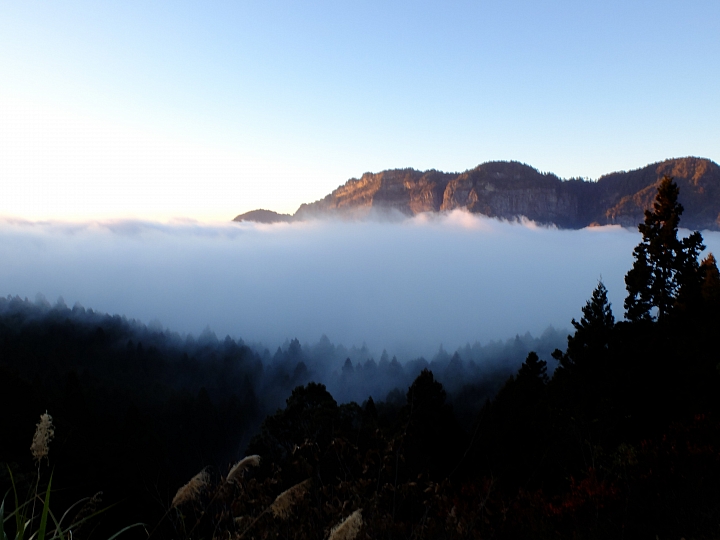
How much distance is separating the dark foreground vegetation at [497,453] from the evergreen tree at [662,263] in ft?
0.23

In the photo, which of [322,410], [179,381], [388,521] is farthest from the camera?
[179,381]

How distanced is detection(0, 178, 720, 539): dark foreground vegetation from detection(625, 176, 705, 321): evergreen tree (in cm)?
7

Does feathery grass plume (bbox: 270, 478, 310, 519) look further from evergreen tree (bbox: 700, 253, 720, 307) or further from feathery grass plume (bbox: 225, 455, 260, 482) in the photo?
evergreen tree (bbox: 700, 253, 720, 307)

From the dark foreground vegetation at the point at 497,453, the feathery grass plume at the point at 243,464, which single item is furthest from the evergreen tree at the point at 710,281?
the feathery grass plume at the point at 243,464

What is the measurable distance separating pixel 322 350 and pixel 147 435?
12157 centimetres

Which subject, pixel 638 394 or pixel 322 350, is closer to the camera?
pixel 638 394

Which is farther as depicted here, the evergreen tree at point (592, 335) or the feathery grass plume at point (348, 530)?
the evergreen tree at point (592, 335)

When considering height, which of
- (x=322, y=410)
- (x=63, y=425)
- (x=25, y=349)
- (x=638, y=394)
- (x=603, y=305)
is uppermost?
(x=603, y=305)

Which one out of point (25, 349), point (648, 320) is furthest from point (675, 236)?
point (25, 349)

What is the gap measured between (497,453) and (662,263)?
12.8 metres

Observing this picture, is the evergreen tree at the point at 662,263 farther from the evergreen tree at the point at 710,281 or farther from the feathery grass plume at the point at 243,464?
the feathery grass plume at the point at 243,464

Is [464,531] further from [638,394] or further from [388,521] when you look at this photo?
[638,394]

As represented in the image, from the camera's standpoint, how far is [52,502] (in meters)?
16.5

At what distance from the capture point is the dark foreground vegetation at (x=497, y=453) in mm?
6758
